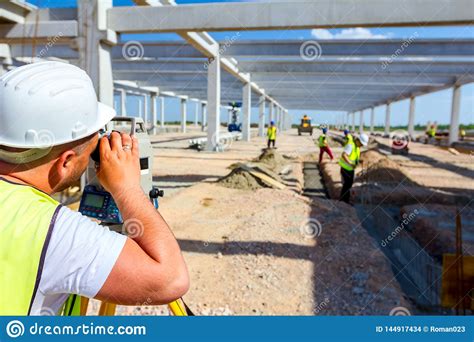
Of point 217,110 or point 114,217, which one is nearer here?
point 114,217

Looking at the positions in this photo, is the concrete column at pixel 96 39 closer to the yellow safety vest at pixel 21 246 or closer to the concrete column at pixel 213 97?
the concrete column at pixel 213 97

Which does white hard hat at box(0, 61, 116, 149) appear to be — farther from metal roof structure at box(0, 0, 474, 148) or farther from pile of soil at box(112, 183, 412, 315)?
metal roof structure at box(0, 0, 474, 148)

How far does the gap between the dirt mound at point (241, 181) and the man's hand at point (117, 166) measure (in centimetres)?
808

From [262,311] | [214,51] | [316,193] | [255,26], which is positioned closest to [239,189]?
[316,193]

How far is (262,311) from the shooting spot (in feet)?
11.3

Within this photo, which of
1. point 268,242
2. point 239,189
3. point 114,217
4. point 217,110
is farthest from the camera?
point 217,110

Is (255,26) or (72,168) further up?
(255,26)

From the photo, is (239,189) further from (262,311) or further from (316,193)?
(262,311)

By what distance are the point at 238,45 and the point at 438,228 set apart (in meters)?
10.1

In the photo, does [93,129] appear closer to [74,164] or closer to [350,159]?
[74,164]

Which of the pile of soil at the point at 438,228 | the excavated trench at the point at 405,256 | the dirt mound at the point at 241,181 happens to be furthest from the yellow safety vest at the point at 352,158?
the dirt mound at the point at 241,181

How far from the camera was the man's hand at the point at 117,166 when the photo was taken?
1.00m
